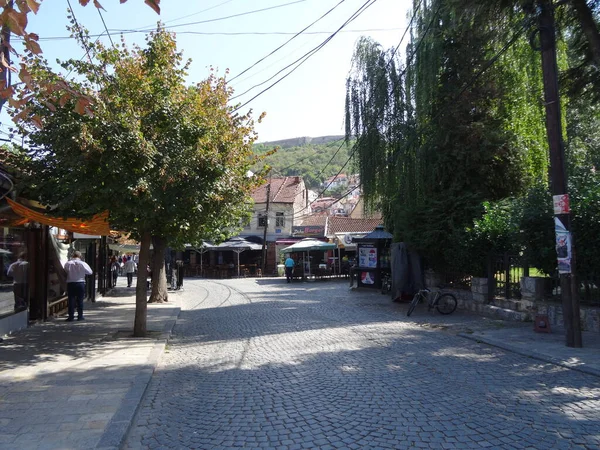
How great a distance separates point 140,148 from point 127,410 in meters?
4.61

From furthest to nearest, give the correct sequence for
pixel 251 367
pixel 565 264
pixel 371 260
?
1. pixel 371 260
2. pixel 565 264
3. pixel 251 367

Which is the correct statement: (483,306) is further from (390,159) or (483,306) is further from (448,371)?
(448,371)

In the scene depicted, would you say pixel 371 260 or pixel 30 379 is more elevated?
pixel 371 260

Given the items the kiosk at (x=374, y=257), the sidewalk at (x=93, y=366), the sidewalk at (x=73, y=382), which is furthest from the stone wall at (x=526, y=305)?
the sidewalk at (x=73, y=382)

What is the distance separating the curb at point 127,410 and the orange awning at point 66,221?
3492mm

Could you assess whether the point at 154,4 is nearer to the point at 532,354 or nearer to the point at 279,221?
the point at 532,354

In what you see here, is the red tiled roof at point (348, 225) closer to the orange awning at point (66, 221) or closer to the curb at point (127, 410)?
the orange awning at point (66, 221)

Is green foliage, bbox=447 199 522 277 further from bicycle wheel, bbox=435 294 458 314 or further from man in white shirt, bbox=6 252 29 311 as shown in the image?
man in white shirt, bbox=6 252 29 311

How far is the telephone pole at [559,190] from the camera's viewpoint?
851 centimetres

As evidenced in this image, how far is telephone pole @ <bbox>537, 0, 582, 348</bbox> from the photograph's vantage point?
851 centimetres

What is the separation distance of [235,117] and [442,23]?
8.42 m

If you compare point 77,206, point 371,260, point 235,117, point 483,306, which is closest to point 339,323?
point 483,306

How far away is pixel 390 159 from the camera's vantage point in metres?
16.1

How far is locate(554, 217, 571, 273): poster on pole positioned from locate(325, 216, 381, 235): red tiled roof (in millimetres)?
35033
